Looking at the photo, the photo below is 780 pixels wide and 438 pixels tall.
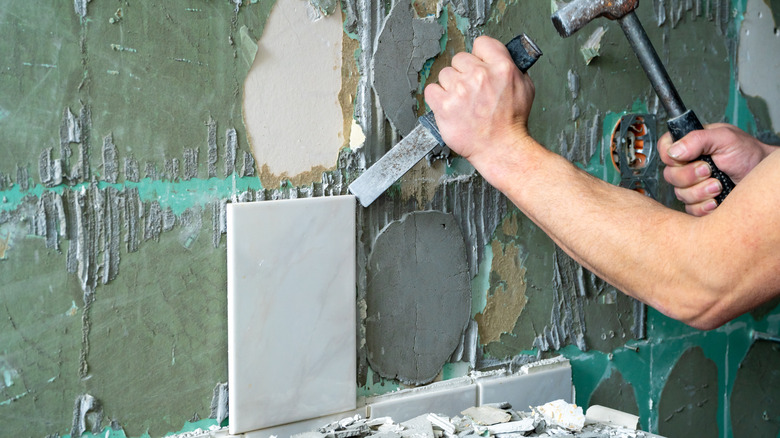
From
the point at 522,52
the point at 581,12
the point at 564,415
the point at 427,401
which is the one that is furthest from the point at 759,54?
the point at 427,401

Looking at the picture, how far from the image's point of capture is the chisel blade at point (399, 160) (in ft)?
3.41

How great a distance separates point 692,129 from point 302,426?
0.86 metres

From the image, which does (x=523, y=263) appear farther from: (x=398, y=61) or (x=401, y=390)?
(x=398, y=61)

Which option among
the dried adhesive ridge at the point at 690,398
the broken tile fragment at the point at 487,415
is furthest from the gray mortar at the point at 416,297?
the dried adhesive ridge at the point at 690,398

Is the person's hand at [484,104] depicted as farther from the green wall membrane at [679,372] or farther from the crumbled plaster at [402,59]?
the green wall membrane at [679,372]

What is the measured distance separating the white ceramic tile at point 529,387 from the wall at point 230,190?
0.04m

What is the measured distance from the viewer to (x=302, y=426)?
1.05m

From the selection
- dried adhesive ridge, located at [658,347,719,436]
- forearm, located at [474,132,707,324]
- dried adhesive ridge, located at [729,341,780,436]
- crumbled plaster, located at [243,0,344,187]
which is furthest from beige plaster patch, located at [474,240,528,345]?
dried adhesive ridge, located at [729,341,780,436]

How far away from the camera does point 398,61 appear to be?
1.11 metres

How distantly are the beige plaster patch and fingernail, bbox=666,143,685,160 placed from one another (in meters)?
0.33

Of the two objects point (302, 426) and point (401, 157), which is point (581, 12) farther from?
point (302, 426)

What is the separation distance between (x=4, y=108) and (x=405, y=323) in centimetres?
70

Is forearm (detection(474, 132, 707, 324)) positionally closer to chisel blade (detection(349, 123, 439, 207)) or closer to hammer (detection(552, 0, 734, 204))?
chisel blade (detection(349, 123, 439, 207))

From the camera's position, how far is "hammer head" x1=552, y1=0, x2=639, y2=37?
1.04 m
